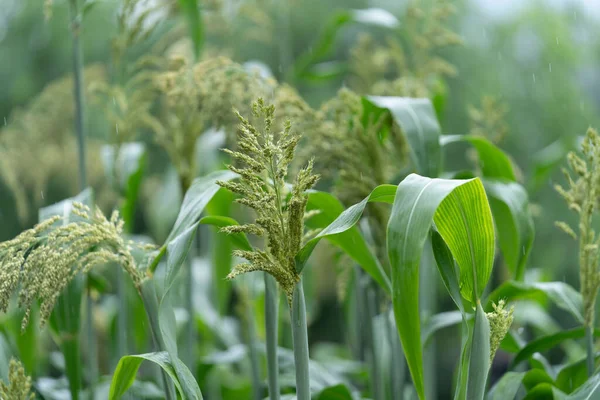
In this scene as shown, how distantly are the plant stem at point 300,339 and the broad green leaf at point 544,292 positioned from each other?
38 cm

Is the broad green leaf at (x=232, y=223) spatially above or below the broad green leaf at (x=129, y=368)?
above

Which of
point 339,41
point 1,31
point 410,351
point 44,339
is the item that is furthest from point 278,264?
point 1,31

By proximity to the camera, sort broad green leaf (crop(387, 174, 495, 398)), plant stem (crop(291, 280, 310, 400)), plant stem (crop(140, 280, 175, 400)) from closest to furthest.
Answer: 1. broad green leaf (crop(387, 174, 495, 398))
2. plant stem (crop(291, 280, 310, 400))
3. plant stem (crop(140, 280, 175, 400))

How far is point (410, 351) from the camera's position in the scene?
0.79m

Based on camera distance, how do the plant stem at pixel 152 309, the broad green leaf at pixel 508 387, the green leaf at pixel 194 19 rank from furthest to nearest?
the green leaf at pixel 194 19, the broad green leaf at pixel 508 387, the plant stem at pixel 152 309

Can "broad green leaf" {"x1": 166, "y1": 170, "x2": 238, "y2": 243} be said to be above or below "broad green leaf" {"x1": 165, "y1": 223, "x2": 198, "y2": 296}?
above

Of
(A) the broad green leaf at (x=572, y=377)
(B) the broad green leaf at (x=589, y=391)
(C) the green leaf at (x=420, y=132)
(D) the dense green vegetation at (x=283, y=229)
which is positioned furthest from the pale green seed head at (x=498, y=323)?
(A) the broad green leaf at (x=572, y=377)

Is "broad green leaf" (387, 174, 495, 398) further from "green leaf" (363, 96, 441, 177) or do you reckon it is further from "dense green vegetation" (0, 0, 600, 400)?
"green leaf" (363, 96, 441, 177)

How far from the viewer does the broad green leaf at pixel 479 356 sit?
2.75 ft

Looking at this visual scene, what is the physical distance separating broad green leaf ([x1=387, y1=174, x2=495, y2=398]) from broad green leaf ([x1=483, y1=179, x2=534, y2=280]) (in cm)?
36

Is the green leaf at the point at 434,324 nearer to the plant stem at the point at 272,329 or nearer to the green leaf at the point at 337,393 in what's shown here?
the green leaf at the point at 337,393

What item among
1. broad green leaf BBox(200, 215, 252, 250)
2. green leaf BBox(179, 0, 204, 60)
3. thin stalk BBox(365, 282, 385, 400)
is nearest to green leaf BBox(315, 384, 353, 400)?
thin stalk BBox(365, 282, 385, 400)

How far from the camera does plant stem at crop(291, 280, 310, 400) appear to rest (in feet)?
2.81

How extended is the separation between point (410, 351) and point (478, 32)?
3.51m
